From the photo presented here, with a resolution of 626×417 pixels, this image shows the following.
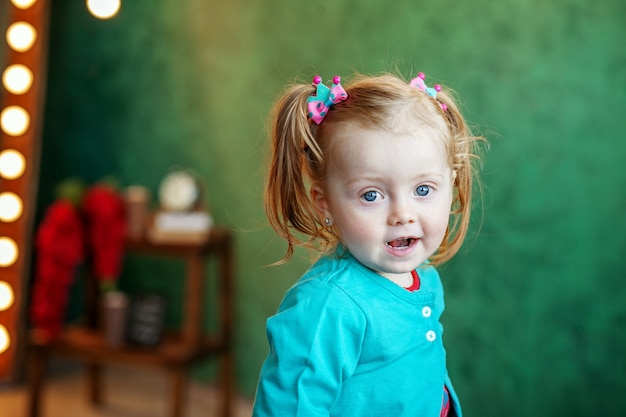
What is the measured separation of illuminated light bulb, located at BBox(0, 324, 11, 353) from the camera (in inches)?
101

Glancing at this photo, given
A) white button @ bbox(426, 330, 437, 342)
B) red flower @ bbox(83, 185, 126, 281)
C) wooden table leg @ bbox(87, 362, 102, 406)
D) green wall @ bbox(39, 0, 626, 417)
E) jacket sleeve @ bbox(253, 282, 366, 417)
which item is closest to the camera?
jacket sleeve @ bbox(253, 282, 366, 417)

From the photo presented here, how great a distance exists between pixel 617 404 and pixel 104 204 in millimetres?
1793

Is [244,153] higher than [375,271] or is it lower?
higher

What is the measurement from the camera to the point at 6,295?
2.57 m

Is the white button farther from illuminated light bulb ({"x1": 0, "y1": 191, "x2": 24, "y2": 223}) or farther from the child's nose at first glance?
illuminated light bulb ({"x1": 0, "y1": 191, "x2": 24, "y2": 223})

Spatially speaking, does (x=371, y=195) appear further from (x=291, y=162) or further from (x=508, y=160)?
(x=508, y=160)

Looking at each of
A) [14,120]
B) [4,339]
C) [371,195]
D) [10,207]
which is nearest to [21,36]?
[14,120]

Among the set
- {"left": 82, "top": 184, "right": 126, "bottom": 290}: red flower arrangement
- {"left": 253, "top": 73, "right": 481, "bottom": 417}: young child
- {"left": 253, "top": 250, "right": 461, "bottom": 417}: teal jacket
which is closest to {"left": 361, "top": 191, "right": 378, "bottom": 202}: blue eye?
{"left": 253, "top": 73, "right": 481, "bottom": 417}: young child

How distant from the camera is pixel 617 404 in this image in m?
1.75

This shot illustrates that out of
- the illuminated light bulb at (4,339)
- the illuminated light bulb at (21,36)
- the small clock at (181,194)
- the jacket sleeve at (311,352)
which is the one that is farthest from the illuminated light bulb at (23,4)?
the jacket sleeve at (311,352)

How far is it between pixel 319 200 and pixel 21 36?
1.90m

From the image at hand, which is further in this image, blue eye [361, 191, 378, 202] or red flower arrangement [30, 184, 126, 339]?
red flower arrangement [30, 184, 126, 339]

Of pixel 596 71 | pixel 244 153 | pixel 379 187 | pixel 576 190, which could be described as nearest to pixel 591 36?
pixel 596 71

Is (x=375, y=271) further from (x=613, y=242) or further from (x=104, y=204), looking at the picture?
(x=104, y=204)
